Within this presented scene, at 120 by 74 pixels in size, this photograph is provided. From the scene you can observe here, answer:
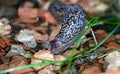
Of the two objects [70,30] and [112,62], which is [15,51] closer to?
[70,30]

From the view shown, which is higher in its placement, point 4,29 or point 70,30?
point 4,29

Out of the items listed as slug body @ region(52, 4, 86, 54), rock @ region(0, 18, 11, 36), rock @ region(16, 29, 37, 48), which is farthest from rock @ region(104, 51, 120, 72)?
rock @ region(0, 18, 11, 36)

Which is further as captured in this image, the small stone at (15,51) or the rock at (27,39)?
the rock at (27,39)

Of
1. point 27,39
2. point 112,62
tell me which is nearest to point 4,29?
point 27,39

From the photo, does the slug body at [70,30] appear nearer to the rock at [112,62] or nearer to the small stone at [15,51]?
the small stone at [15,51]

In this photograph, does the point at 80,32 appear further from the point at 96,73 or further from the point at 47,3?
the point at 47,3

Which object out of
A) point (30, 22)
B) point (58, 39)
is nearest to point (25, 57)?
point (58, 39)

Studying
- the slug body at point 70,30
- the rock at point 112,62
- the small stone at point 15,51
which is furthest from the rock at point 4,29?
the rock at point 112,62
